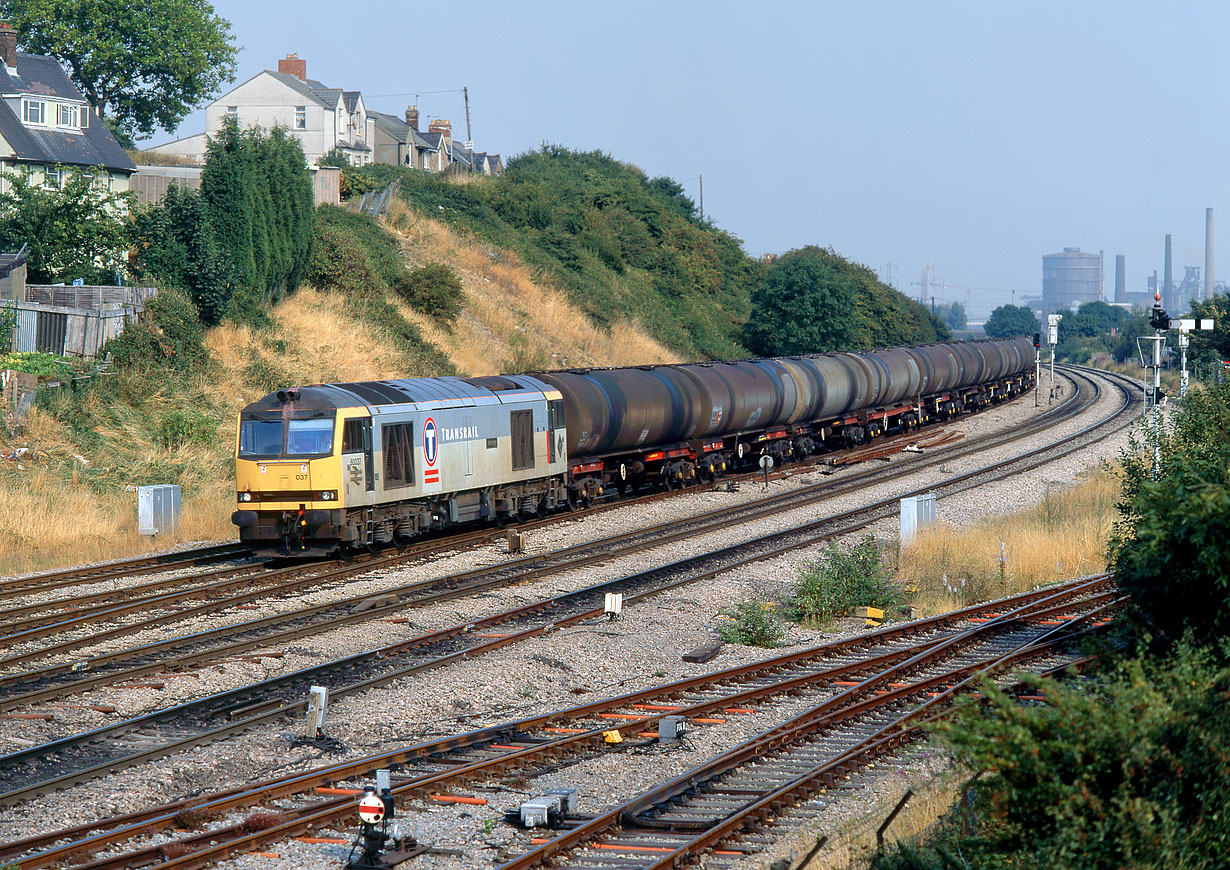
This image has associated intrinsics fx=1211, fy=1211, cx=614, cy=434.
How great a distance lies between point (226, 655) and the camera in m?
15.1

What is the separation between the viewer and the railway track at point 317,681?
431 inches

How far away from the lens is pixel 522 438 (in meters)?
26.2

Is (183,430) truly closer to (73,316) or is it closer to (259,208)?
(73,316)

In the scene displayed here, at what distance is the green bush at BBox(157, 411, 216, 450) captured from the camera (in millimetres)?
30281

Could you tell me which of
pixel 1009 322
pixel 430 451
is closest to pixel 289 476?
pixel 430 451

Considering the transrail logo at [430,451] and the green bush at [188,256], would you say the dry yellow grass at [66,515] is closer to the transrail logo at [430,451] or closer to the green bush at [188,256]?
the transrail logo at [430,451]

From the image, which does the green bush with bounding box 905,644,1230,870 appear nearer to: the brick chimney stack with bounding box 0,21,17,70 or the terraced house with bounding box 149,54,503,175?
the brick chimney stack with bounding box 0,21,17,70

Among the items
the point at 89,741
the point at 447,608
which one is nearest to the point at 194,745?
the point at 89,741

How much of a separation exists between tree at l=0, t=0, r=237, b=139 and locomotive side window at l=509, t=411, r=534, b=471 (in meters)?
58.9

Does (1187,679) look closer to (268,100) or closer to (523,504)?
(523,504)

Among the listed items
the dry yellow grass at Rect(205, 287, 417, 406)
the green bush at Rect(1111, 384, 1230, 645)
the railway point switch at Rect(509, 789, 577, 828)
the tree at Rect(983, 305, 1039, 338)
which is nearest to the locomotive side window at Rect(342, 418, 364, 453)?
the railway point switch at Rect(509, 789, 577, 828)

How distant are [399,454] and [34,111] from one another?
3716 cm

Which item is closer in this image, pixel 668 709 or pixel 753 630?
pixel 668 709

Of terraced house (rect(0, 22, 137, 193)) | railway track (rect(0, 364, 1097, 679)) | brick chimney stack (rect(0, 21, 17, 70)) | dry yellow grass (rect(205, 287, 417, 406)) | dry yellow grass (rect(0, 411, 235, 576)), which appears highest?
brick chimney stack (rect(0, 21, 17, 70))
